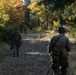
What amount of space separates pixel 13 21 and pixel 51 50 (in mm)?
39064

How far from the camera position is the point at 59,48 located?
11.6 metres

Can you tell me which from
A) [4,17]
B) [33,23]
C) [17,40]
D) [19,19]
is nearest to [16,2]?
[19,19]

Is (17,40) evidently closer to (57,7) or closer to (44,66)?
(44,66)

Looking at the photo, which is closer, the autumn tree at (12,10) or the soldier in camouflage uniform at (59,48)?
the soldier in camouflage uniform at (59,48)

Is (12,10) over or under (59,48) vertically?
under

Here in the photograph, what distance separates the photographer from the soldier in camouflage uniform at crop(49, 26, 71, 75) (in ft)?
37.9

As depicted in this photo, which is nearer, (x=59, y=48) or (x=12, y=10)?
(x=59, y=48)

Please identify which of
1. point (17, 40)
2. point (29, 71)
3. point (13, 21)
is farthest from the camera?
point (13, 21)

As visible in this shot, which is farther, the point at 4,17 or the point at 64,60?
the point at 4,17

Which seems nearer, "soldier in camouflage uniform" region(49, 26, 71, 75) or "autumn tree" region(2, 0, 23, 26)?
"soldier in camouflage uniform" region(49, 26, 71, 75)

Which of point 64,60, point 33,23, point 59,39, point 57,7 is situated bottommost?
point 33,23

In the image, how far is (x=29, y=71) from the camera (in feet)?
50.0

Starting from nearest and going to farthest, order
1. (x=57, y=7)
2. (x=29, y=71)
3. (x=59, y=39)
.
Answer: (x=59, y=39) < (x=57, y=7) < (x=29, y=71)

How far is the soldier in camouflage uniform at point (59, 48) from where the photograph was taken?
11555mm
